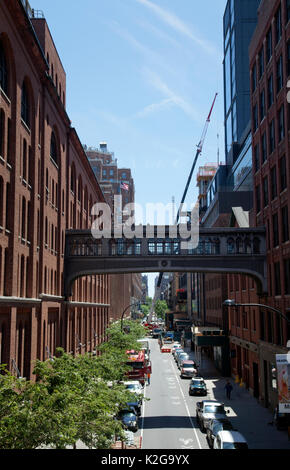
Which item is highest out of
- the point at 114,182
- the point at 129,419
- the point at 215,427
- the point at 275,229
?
the point at 114,182

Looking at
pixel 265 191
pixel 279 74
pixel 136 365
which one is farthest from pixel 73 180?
pixel 279 74

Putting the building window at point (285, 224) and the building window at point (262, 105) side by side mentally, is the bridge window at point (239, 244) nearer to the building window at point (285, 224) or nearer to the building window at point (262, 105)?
the building window at point (285, 224)

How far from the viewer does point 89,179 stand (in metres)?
59.5

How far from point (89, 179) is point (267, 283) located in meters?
27.9

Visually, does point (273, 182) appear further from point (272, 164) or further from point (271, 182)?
point (272, 164)

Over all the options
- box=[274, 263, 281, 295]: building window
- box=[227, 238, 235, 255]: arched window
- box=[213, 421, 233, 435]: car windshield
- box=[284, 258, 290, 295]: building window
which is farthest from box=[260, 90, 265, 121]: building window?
box=[213, 421, 233, 435]: car windshield

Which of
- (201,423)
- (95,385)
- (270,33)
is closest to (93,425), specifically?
(95,385)

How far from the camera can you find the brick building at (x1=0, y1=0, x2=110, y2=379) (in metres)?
25.8

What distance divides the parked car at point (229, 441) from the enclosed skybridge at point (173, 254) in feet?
59.7

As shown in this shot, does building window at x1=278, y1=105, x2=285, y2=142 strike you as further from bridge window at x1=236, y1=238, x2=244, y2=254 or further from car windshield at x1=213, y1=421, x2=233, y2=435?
car windshield at x1=213, y1=421, x2=233, y2=435

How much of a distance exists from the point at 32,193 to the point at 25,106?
17.6 feet

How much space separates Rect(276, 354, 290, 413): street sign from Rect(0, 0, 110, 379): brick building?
13271 millimetres

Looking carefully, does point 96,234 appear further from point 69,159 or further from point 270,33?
point 270,33

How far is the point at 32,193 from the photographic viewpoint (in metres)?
30.8
